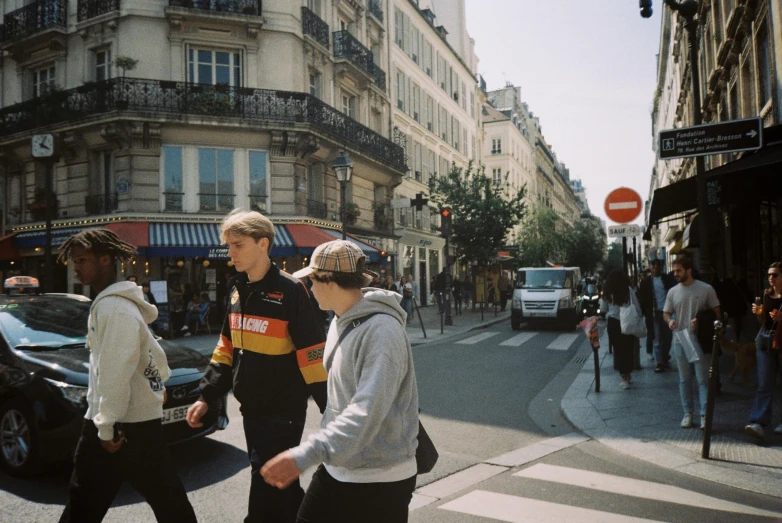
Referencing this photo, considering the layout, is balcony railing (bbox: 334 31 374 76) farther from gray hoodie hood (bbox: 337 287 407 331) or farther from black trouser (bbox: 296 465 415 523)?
black trouser (bbox: 296 465 415 523)

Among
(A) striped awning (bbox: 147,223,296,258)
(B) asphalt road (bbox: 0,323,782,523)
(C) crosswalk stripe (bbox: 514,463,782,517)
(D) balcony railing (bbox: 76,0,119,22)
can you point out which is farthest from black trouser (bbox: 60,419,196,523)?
(D) balcony railing (bbox: 76,0,119,22)

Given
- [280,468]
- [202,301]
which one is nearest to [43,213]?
[202,301]

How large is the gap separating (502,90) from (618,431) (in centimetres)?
7069

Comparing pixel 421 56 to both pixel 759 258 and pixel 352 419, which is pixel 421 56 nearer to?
pixel 759 258

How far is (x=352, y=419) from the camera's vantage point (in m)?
2.16

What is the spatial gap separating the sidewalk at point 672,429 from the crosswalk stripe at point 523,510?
4.37ft

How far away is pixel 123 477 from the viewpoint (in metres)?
3.06

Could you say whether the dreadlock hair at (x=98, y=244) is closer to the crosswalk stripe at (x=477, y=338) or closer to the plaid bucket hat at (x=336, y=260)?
the plaid bucket hat at (x=336, y=260)

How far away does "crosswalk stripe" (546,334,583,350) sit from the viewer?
14.9m

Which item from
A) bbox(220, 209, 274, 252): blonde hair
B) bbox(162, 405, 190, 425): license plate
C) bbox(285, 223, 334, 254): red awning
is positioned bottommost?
bbox(162, 405, 190, 425): license plate

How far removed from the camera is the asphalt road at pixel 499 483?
4.30 m

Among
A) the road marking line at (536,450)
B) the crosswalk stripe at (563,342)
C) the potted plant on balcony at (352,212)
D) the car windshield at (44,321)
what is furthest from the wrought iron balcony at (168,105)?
the road marking line at (536,450)

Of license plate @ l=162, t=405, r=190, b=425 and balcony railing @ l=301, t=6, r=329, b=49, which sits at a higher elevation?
balcony railing @ l=301, t=6, r=329, b=49

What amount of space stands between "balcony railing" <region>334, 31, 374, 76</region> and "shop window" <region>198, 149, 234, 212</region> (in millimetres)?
7218
